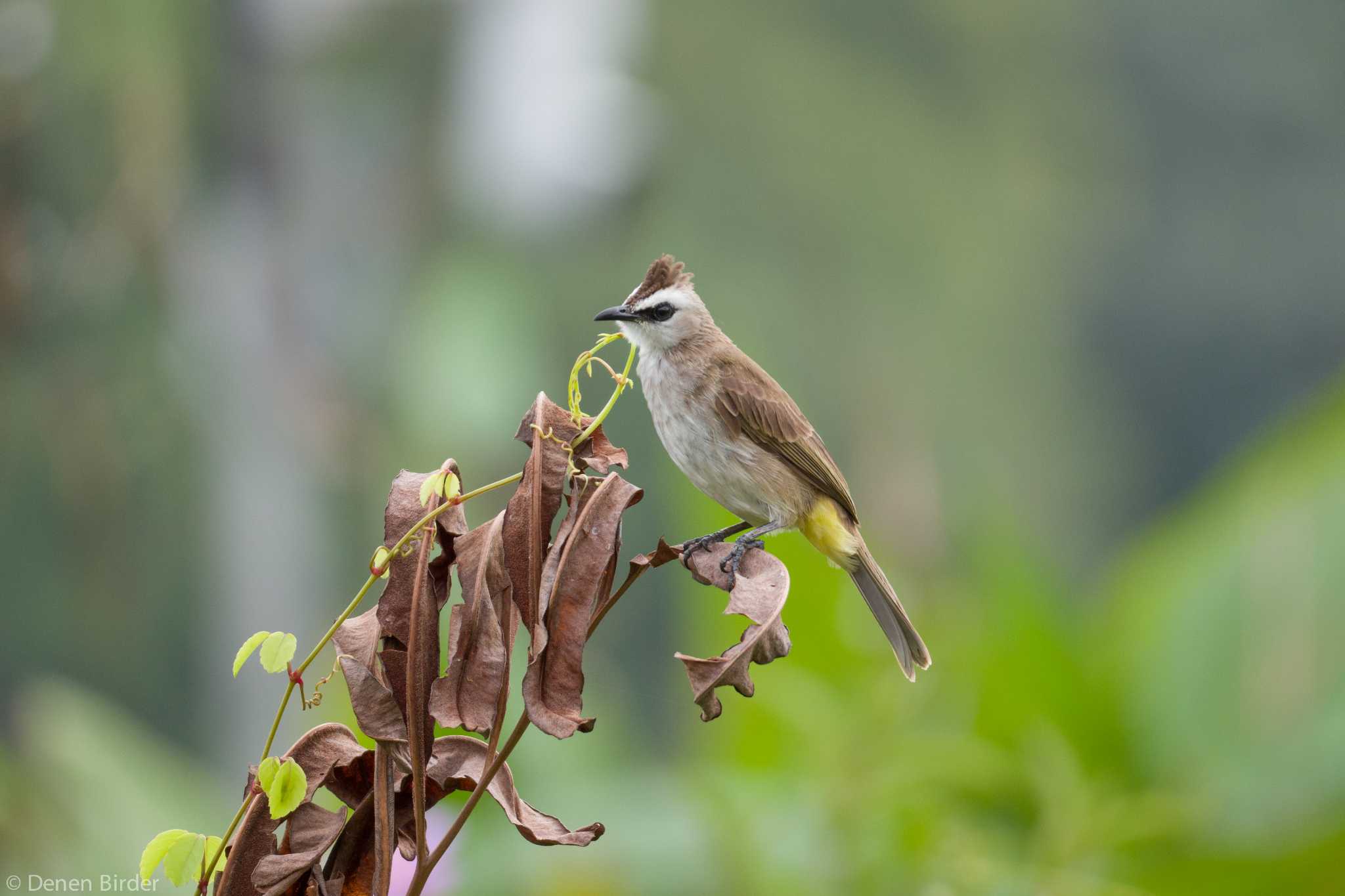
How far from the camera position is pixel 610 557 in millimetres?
917

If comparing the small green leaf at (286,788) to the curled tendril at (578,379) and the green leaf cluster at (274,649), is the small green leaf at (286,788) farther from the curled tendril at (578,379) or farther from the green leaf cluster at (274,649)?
the curled tendril at (578,379)

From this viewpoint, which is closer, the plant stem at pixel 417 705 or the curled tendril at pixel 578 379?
the plant stem at pixel 417 705

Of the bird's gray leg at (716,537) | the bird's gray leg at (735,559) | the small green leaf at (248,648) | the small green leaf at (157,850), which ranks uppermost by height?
the bird's gray leg at (716,537)

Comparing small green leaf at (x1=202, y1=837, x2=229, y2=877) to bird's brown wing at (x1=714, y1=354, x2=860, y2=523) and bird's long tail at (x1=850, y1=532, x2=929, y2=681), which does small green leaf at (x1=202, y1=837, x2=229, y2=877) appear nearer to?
bird's long tail at (x1=850, y1=532, x2=929, y2=681)

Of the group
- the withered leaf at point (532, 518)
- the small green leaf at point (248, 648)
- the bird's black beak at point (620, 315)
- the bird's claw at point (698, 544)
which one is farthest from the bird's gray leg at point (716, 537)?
the small green leaf at point (248, 648)

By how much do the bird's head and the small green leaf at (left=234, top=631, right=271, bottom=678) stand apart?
838 mm

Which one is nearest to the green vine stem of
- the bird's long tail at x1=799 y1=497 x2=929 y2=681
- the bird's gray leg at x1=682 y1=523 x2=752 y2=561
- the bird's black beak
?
the bird's gray leg at x1=682 y1=523 x2=752 y2=561

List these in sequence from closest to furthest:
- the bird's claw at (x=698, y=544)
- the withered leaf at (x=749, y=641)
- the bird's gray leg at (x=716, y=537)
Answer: the withered leaf at (x=749, y=641) < the bird's claw at (x=698, y=544) < the bird's gray leg at (x=716, y=537)

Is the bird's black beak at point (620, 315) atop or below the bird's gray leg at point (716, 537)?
atop

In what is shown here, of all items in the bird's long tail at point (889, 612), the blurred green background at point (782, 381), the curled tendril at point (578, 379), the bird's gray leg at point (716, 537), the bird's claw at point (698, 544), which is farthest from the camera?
the blurred green background at point (782, 381)

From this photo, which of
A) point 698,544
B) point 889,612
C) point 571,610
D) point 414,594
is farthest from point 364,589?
point 889,612

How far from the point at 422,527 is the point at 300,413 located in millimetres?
6618

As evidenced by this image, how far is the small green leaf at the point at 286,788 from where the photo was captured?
0.89 metres

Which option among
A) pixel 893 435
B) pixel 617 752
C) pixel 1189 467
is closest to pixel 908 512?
pixel 617 752
